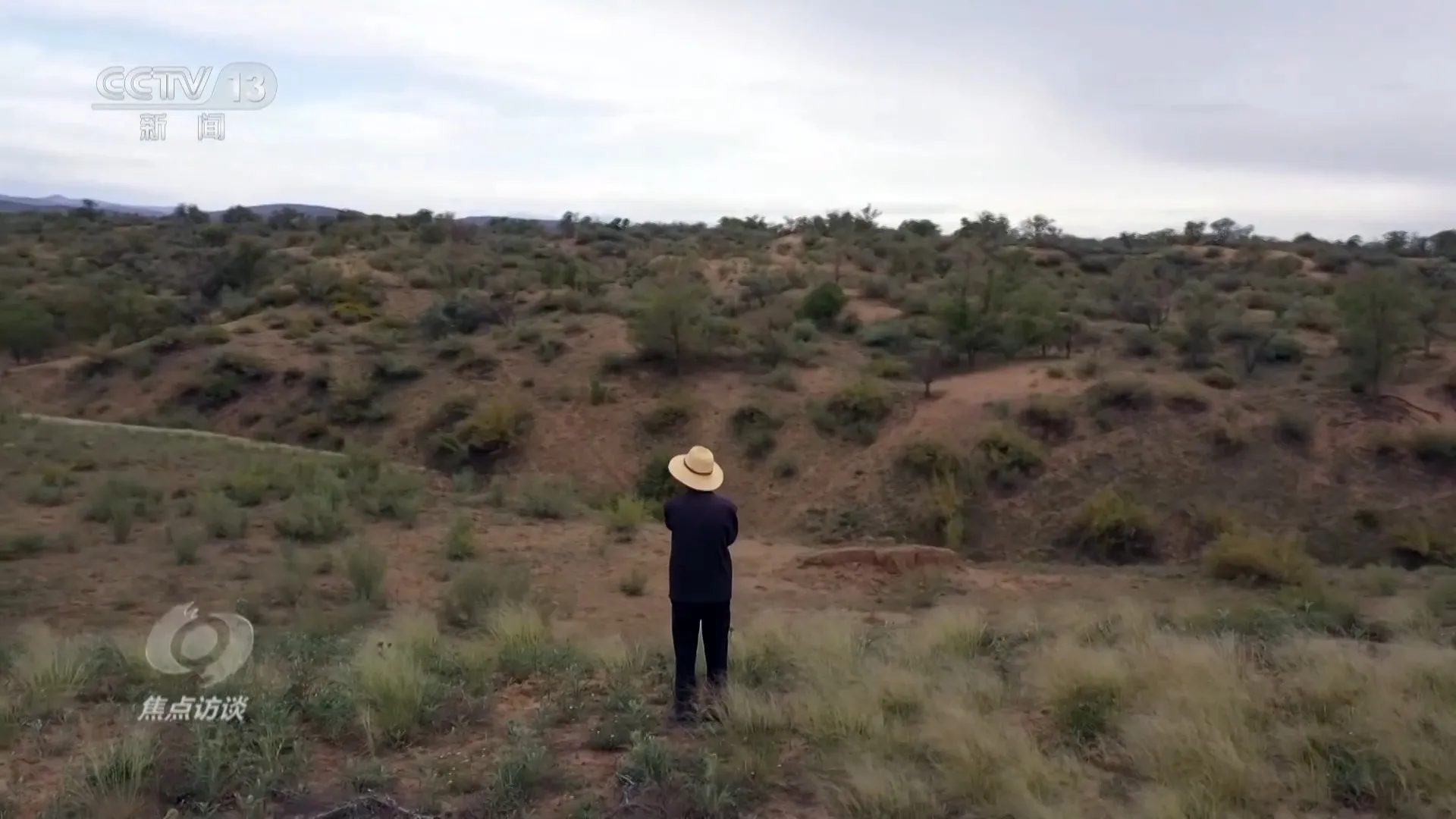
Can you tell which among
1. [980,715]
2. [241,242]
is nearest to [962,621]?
[980,715]

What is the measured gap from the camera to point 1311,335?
96.1 ft

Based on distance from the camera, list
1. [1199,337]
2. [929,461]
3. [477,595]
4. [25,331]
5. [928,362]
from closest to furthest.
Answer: [477,595] → [929,461] → [928,362] → [1199,337] → [25,331]

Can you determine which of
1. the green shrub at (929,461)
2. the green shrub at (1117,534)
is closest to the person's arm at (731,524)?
the green shrub at (1117,534)

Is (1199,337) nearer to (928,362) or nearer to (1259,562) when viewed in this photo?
(928,362)

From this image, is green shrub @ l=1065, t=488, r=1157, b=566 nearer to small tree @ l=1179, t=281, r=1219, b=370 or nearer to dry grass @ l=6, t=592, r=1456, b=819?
small tree @ l=1179, t=281, r=1219, b=370

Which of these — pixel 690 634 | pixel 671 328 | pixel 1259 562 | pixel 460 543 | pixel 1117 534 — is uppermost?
pixel 671 328

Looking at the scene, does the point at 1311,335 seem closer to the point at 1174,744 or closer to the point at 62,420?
the point at 1174,744

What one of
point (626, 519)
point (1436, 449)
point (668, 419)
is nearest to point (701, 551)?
point (626, 519)

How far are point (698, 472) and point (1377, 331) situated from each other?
20.7 metres

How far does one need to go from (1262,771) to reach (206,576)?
38.3 feet

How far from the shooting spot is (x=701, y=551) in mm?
6754

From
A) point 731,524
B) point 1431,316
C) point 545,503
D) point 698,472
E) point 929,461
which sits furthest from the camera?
point 1431,316

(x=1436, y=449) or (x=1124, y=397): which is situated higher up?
(x=1124, y=397)

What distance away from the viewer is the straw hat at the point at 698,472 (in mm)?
6898
